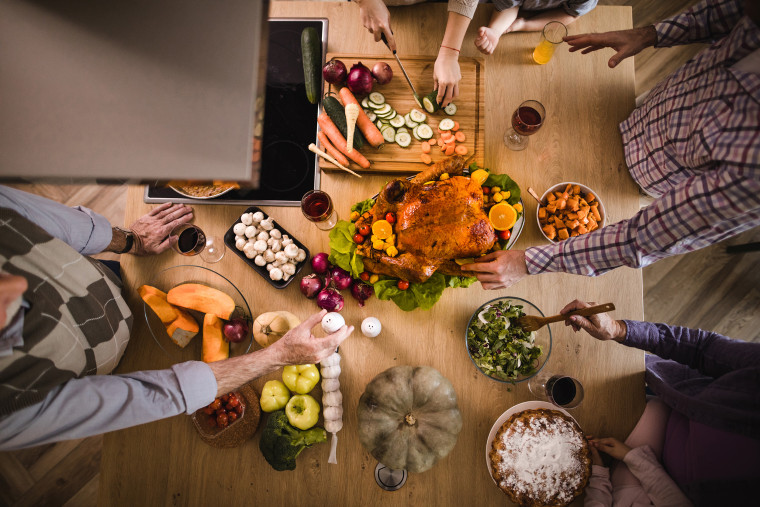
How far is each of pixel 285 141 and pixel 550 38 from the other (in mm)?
1436

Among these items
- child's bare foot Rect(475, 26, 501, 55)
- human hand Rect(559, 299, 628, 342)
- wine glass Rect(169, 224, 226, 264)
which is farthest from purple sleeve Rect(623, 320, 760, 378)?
wine glass Rect(169, 224, 226, 264)

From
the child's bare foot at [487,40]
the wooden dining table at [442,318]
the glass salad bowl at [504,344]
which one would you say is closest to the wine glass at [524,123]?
the wooden dining table at [442,318]

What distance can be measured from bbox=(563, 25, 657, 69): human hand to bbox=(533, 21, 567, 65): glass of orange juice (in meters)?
0.08

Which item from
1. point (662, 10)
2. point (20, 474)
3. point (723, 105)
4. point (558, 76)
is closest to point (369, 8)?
point (558, 76)

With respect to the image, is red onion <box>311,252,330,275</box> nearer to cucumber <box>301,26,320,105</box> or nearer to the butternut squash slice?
the butternut squash slice

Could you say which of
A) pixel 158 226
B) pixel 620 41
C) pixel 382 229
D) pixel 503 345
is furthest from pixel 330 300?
pixel 620 41

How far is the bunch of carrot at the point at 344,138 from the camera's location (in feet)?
5.87

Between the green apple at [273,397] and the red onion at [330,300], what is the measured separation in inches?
16.0

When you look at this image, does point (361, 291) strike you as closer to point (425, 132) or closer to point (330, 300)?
point (330, 300)

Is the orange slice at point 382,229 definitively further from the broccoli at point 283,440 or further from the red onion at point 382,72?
the broccoli at point 283,440

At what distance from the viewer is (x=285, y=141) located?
1.88 metres

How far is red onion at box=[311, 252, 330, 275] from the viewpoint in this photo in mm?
1714

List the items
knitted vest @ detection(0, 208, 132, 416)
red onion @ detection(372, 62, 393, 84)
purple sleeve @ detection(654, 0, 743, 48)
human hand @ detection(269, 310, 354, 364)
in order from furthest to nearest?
red onion @ detection(372, 62, 393, 84) < purple sleeve @ detection(654, 0, 743, 48) < human hand @ detection(269, 310, 354, 364) < knitted vest @ detection(0, 208, 132, 416)

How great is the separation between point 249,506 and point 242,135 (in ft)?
5.90
